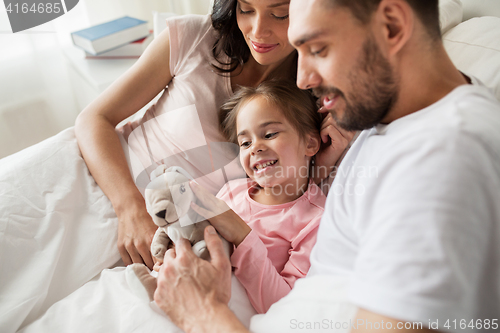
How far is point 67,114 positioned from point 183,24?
52.2 inches

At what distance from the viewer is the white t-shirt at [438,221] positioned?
464mm

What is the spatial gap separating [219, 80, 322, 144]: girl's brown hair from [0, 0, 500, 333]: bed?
428 mm

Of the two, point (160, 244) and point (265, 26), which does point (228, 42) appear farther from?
point (160, 244)

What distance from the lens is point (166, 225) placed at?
2.63ft

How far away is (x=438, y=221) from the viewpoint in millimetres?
464

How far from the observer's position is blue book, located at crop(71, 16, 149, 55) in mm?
1816

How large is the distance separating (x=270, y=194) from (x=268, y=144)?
18cm

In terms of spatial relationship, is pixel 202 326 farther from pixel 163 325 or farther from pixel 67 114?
pixel 67 114

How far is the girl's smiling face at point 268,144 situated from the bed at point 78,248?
35 centimetres

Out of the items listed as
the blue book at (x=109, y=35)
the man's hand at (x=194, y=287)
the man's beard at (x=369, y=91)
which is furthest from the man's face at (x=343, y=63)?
the blue book at (x=109, y=35)

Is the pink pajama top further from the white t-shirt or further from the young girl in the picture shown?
the white t-shirt

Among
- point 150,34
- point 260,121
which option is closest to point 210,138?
point 260,121

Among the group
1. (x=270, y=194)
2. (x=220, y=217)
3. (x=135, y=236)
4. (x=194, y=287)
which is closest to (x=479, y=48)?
(x=270, y=194)

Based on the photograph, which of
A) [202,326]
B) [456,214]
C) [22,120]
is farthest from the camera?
[22,120]
